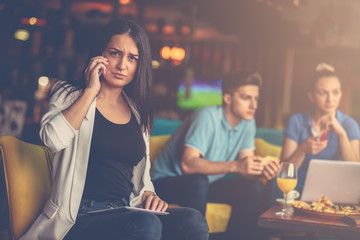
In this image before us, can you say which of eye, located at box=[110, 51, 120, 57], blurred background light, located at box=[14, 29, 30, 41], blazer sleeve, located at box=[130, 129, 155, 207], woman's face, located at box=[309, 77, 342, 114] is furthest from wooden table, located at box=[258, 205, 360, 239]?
blurred background light, located at box=[14, 29, 30, 41]

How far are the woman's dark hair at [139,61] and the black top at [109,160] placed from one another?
0.17 metres

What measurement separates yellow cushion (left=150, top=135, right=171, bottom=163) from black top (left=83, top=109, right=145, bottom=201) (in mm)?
1434

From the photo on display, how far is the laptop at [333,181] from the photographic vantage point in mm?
2406

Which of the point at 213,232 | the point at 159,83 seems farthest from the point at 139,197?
the point at 159,83

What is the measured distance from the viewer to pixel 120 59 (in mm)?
2059

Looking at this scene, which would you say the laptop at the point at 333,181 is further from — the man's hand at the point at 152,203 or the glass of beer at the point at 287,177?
the man's hand at the point at 152,203

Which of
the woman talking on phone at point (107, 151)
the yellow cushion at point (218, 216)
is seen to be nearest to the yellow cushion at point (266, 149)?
the yellow cushion at point (218, 216)

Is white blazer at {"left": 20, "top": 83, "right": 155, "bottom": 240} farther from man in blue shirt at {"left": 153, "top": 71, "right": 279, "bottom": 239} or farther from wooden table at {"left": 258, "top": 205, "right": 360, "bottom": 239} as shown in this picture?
man in blue shirt at {"left": 153, "top": 71, "right": 279, "bottom": 239}

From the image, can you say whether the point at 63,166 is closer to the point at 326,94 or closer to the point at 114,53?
the point at 114,53

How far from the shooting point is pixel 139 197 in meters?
2.08

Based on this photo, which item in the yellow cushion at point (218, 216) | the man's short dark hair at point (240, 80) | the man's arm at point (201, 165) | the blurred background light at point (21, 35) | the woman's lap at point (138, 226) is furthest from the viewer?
the blurred background light at point (21, 35)

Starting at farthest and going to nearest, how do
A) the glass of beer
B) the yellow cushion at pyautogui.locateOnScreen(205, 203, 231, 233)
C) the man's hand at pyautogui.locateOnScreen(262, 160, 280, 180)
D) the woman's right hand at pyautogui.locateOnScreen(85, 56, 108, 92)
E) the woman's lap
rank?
1. the yellow cushion at pyautogui.locateOnScreen(205, 203, 231, 233)
2. the man's hand at pyautogui.locateOnScreen(262, 160, 280, 180)
3. the glass of beer
4. the woman's right hand at pyautogui.locateOnScreen(85, 56, 108, 92)
5. the woman's lap

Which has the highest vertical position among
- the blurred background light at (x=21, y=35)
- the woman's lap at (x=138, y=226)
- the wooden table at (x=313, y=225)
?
the blurred background light at (x=21, y=35)

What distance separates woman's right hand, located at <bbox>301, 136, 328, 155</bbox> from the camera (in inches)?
122
